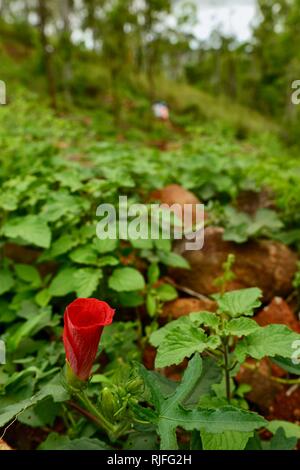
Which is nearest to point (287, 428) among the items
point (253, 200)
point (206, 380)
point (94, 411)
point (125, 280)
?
point (206, 380)

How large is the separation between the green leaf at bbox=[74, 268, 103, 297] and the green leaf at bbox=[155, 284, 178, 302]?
0.40 metres

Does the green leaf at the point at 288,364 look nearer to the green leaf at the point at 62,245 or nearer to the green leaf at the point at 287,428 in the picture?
the green leaf at the point at 287,428

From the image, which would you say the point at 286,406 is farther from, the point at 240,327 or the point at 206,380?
the point at 240,327

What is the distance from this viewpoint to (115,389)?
→ 1252 mm

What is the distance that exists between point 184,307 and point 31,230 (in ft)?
2.83

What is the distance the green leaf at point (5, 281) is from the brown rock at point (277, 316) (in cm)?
126

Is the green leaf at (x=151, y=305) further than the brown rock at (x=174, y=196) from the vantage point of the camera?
No

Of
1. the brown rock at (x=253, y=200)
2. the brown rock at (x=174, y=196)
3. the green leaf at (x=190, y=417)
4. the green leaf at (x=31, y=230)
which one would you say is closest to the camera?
the green leaf at (x=190, y=417)

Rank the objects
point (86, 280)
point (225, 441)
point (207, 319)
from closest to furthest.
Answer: point (225, 441), point (207, 319), point (86, 280)

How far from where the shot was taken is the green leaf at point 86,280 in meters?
1.83

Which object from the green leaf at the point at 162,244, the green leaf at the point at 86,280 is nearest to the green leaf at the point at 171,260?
the green leaf at the point at 162,244

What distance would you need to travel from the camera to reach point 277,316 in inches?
85.0
